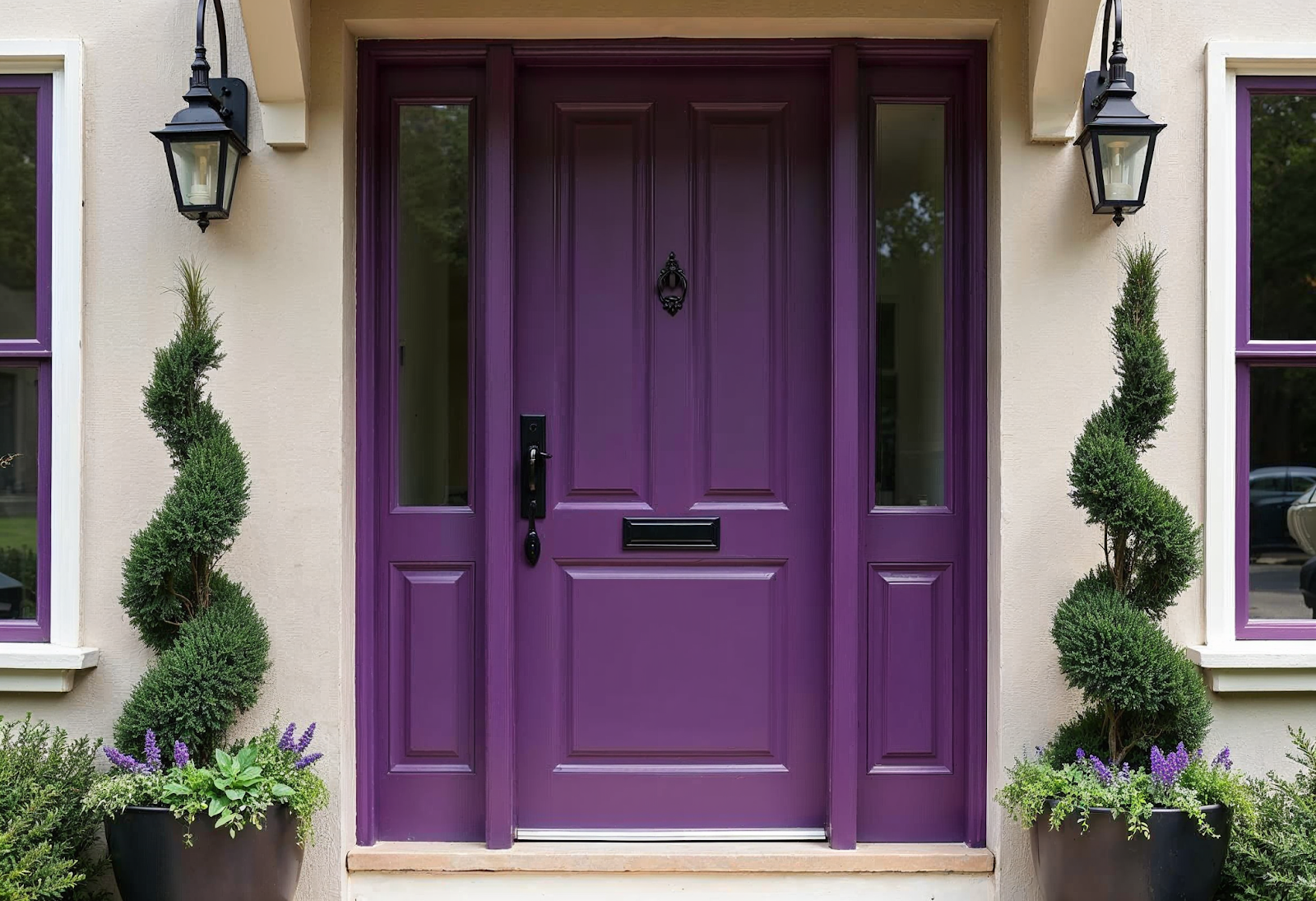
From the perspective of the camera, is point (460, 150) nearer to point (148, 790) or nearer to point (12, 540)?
point (12, 540)

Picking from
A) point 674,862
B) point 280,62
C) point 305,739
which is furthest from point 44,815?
point 280,62

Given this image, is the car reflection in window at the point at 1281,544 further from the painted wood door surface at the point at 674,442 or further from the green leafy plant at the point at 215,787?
the green leafy plant at the point at 215,787

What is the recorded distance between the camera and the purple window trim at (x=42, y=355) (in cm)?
322

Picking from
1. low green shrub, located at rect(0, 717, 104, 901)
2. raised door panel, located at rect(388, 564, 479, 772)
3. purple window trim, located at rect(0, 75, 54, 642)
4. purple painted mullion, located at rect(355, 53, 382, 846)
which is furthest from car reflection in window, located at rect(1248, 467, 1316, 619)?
purple window trim, located at rect(0, 75, 54, 642)

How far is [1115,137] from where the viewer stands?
296 centimetres

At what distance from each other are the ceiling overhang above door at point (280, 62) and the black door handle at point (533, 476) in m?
1.07

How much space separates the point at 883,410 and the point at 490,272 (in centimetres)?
130

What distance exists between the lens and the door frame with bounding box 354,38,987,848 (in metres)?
3.26

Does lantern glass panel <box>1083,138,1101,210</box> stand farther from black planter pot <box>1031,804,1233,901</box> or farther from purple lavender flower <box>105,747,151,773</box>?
purple lavender flower <box>105,747,151,773</box>

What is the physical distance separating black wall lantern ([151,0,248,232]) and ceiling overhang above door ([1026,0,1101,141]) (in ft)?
7.56

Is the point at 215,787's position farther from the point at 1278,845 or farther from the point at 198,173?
the point at 1278,845

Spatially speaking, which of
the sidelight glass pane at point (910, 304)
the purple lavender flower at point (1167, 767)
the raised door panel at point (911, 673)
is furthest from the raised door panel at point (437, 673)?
the purple lavender flower at point (1167, 767)

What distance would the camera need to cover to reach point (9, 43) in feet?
10.4

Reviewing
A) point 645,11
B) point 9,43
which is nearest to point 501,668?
point 645,11
